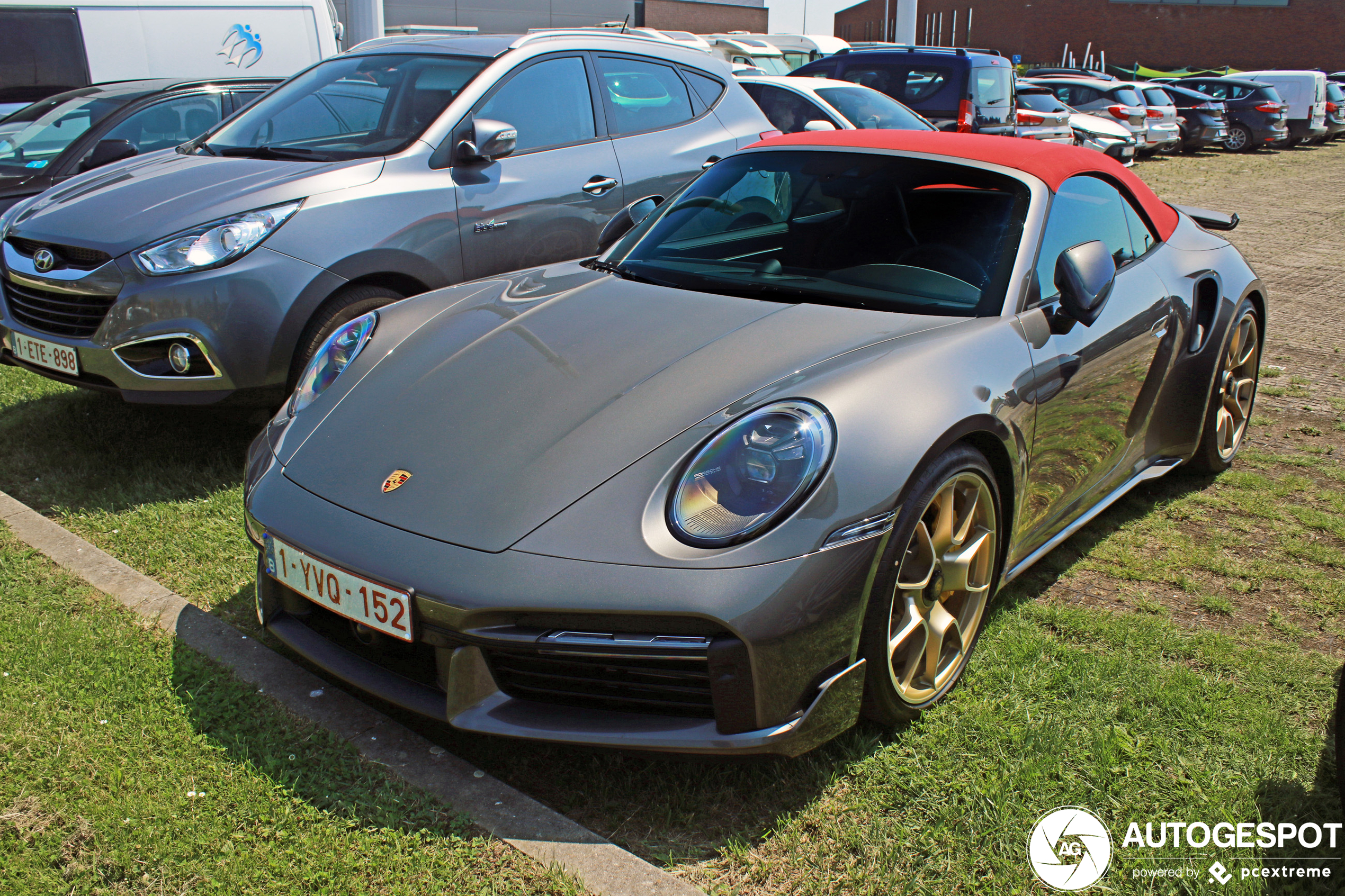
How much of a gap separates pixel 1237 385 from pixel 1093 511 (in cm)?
136

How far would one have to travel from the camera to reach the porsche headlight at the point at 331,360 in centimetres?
297

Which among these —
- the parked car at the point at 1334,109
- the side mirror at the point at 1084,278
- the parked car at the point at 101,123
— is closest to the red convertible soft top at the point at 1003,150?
the side mirror at the point at 1084,278

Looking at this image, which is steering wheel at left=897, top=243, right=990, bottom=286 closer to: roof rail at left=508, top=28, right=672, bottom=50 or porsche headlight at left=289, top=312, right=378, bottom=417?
porsche headlight at left=289, top=312, right=378, bottom=417

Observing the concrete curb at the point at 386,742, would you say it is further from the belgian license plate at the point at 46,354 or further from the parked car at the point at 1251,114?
the parked car at the point at 1251,114

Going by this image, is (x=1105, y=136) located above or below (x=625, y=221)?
below

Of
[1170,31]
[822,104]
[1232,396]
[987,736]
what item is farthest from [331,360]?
[1170,31]

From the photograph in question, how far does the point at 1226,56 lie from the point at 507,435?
54614 mm

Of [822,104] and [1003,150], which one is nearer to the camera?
[1003,150]

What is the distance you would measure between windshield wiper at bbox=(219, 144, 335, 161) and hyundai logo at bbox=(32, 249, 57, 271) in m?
0.94

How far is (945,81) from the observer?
11547 mm

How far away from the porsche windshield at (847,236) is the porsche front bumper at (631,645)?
3.37 ft

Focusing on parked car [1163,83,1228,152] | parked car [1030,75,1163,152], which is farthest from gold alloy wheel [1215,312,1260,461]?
parked car [1163,83,1228,152]

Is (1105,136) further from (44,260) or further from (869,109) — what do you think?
(44,260)

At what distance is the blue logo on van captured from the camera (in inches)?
359
